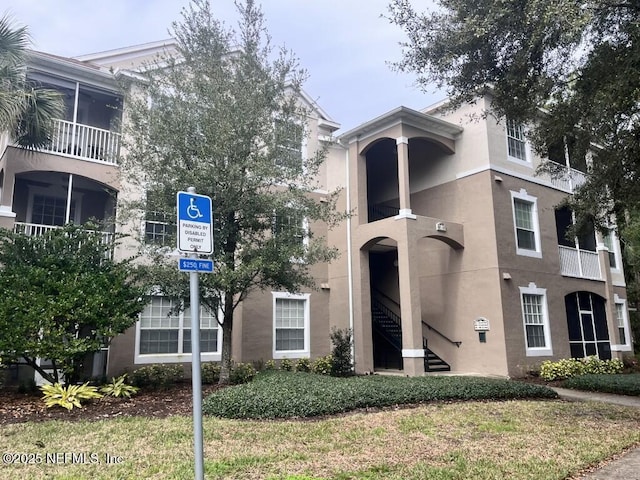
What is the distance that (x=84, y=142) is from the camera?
1355cm

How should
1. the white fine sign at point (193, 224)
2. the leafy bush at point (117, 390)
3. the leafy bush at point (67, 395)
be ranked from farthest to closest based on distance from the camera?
1. the leafy bush at point (117, 390)
2. the leafy bush at point (67, 395)
3. the white fine sign at point (193, 224)

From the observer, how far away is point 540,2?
24.8ft

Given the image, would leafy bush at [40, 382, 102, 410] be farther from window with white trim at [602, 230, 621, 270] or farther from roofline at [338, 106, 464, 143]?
window with white trim at [602, 230, 621, 270]

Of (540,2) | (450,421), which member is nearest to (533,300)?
(450,421)

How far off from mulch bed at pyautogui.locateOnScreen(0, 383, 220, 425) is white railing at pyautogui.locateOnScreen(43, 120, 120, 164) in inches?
245

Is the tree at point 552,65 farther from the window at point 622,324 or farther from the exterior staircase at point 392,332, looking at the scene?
the window at point 622,324

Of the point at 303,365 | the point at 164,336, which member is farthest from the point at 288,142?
the point at 303,365

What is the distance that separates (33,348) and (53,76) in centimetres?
777

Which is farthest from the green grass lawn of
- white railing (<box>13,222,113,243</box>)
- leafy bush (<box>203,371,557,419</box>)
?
white railing (<box>13,222,113,243</box>)

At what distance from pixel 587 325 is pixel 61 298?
59.3ft

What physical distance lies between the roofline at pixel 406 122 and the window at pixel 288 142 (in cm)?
440

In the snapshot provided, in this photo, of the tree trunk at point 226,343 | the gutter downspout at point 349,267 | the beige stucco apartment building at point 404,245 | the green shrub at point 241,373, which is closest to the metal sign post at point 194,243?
the tree trunk at point 226,343

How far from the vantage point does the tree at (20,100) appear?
1045 cm

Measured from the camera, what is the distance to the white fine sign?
407 cm
